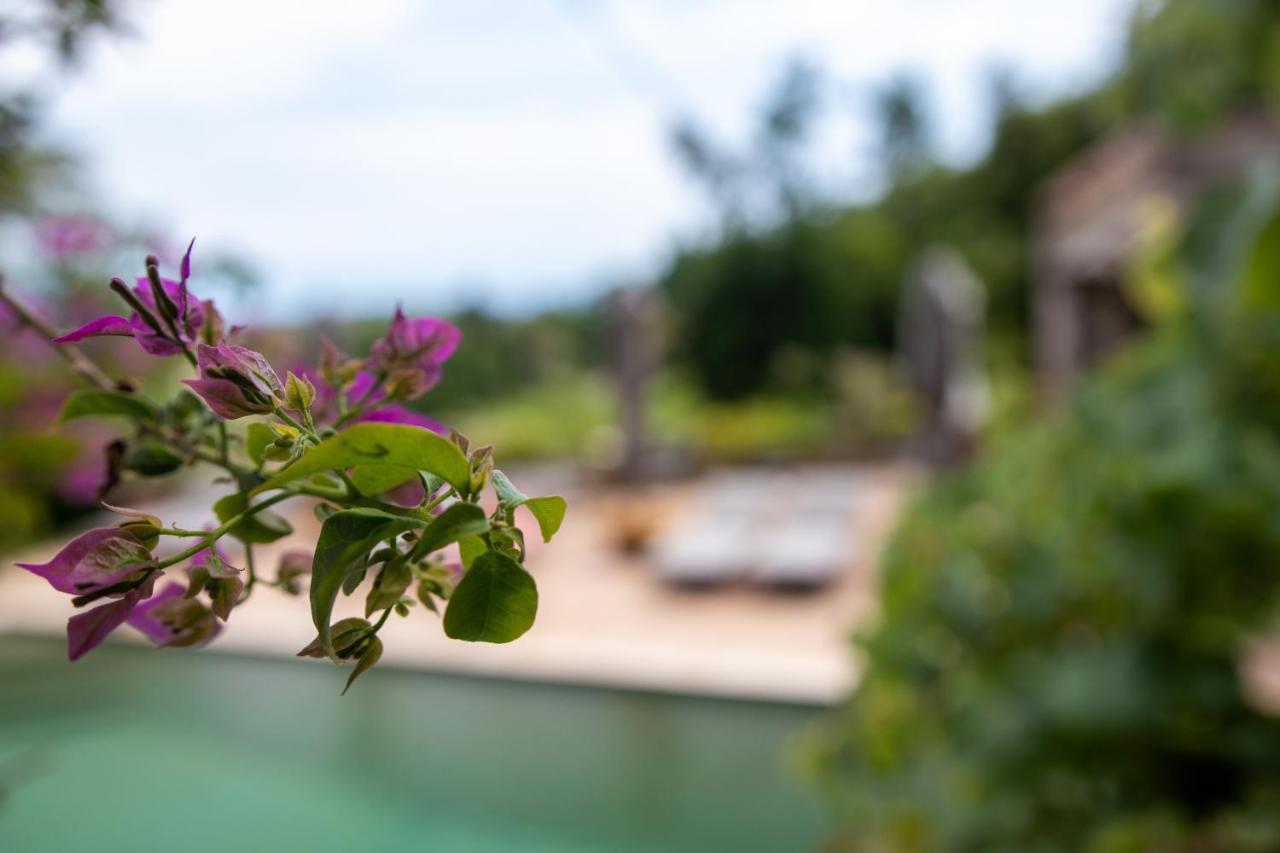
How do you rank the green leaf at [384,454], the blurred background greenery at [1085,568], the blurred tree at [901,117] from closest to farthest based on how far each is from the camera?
the green leaf at [384,454]
the blurred background greenery at [1085,568]
the blurred tree at [901,117]

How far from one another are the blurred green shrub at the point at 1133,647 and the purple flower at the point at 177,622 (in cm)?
125

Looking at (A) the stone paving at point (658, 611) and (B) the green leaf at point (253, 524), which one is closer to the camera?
(B) the green leaf at point (253, 524)

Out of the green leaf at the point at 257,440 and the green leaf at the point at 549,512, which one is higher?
the green leaf at the point at 257,440

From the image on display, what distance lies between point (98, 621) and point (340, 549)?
0.06 meters

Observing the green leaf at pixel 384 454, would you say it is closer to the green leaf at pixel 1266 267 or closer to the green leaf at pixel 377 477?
the green leaf at pixel 377 477

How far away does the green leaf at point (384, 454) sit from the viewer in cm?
16

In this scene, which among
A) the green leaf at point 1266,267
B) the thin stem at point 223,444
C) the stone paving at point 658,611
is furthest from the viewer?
the stone paving at point 658,611

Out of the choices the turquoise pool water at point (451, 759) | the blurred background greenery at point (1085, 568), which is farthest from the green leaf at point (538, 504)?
the turquoise pool water at point (451, 759)

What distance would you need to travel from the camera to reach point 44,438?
66 centimetres

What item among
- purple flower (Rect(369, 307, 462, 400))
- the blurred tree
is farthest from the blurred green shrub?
the blurred tree

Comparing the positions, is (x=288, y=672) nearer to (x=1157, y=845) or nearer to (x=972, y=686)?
(x=972, y=686)

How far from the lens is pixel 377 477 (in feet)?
0.60

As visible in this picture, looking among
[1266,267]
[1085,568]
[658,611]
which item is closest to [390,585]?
[1266,267]

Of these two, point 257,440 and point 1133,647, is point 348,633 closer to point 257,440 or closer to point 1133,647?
point 257,440
